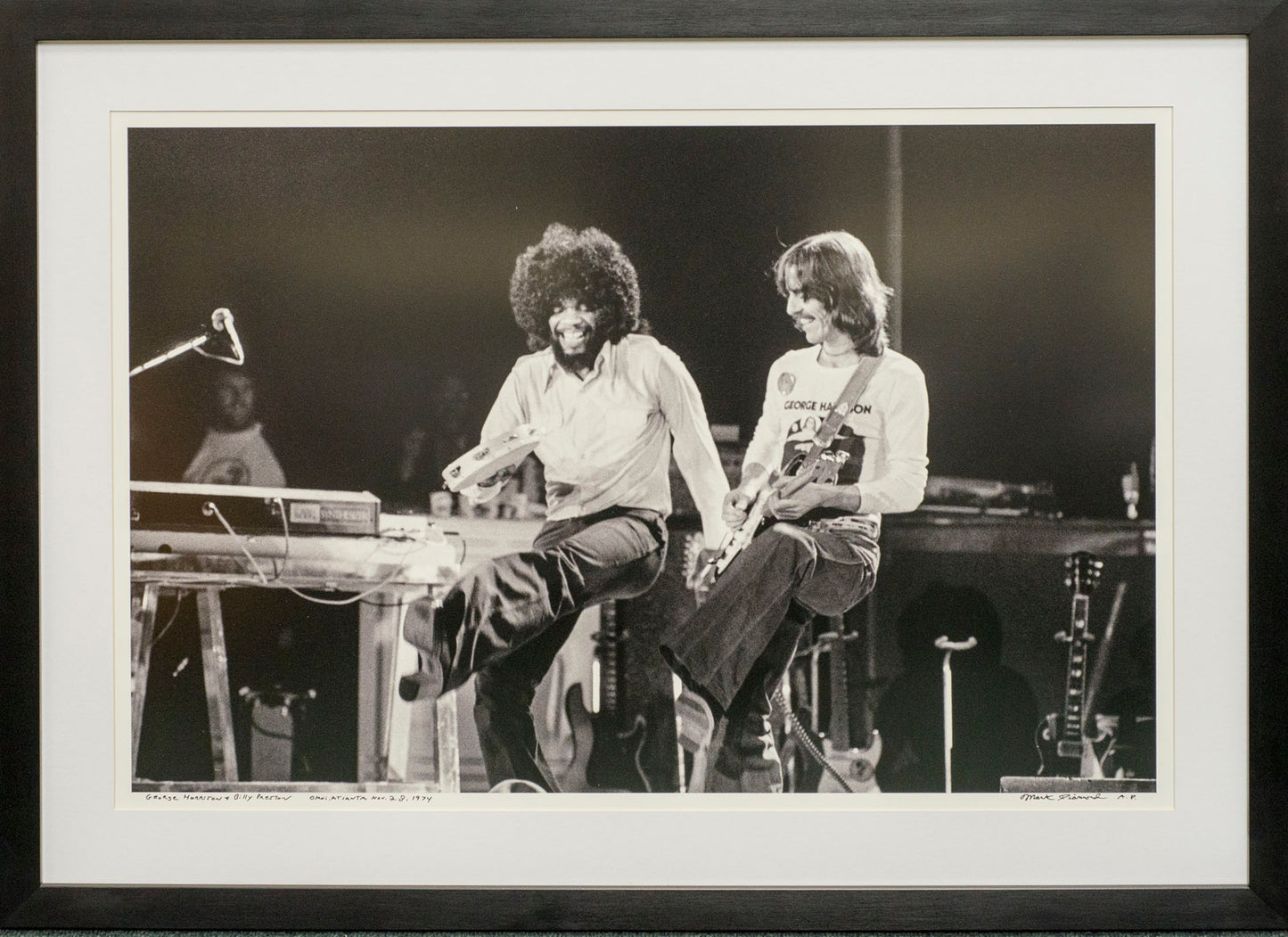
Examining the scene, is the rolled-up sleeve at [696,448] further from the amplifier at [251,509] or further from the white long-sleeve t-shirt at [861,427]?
the amplifier at [251,509]

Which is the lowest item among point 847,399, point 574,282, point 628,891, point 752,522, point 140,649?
point 628,891

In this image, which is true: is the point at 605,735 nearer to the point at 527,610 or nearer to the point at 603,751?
the point at 603,751

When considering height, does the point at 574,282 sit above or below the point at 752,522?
above

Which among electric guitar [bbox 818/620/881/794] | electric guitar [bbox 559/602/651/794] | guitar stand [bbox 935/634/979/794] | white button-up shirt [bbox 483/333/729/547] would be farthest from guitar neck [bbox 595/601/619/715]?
guitar stand [bbox 935/634/979/794]

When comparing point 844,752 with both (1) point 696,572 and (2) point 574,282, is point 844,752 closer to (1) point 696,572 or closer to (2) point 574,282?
(1) point 696,572

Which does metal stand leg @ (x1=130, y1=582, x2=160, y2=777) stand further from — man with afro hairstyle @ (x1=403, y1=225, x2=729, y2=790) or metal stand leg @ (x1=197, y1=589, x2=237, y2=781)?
man with afro hairstyle @ (x1=403, y1=225, x2=729, y2=790)

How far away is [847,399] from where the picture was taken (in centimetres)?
94

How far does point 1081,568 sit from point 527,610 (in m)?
0.54

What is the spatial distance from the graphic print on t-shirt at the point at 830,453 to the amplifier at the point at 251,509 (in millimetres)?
405

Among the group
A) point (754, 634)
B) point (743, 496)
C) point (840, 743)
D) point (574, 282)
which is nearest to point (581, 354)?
point (574, 282)

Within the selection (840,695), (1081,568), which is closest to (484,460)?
(840,695)

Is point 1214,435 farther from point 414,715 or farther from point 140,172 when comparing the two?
point 140,172

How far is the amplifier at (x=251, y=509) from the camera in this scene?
3.08 feet

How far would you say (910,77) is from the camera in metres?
0.93
